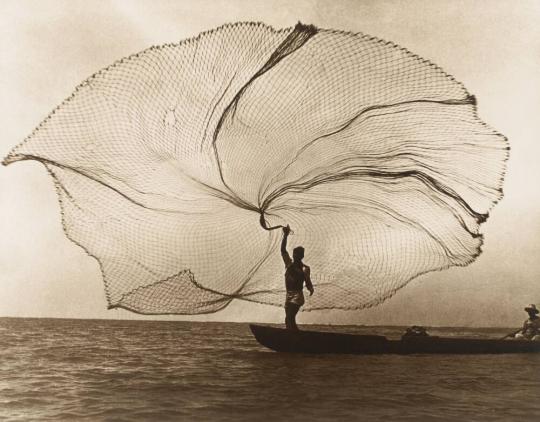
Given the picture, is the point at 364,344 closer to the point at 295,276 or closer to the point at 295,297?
the point at 295,297

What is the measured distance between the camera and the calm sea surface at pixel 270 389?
31.3 ft

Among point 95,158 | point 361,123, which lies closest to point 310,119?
point 361,123

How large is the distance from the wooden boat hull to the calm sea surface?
323 mm

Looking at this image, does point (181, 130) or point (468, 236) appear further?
point (468, 236)

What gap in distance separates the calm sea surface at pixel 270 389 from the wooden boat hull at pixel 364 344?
0.32 meters

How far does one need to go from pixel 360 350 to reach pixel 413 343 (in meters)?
1.66

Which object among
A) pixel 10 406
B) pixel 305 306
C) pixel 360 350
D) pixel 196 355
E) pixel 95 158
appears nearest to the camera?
pixel 10 406

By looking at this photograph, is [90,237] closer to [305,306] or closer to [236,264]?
[236,264]

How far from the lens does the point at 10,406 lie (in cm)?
970

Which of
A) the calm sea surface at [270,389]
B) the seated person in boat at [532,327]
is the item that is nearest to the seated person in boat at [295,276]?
the calm sea surface at [270,389]

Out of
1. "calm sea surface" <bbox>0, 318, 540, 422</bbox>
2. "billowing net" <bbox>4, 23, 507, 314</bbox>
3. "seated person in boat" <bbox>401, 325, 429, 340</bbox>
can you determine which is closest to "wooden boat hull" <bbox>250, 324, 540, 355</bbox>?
"seated person in boat" <bbox>401, 325, 429, 340</bbox>

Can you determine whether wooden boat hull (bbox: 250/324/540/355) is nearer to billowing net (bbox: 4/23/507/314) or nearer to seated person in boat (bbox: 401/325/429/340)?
seated person in boat (bbox: 401/325/429/340)

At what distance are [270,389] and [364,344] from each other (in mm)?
4668

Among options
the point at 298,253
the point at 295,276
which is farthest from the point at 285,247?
the point at 295,276
